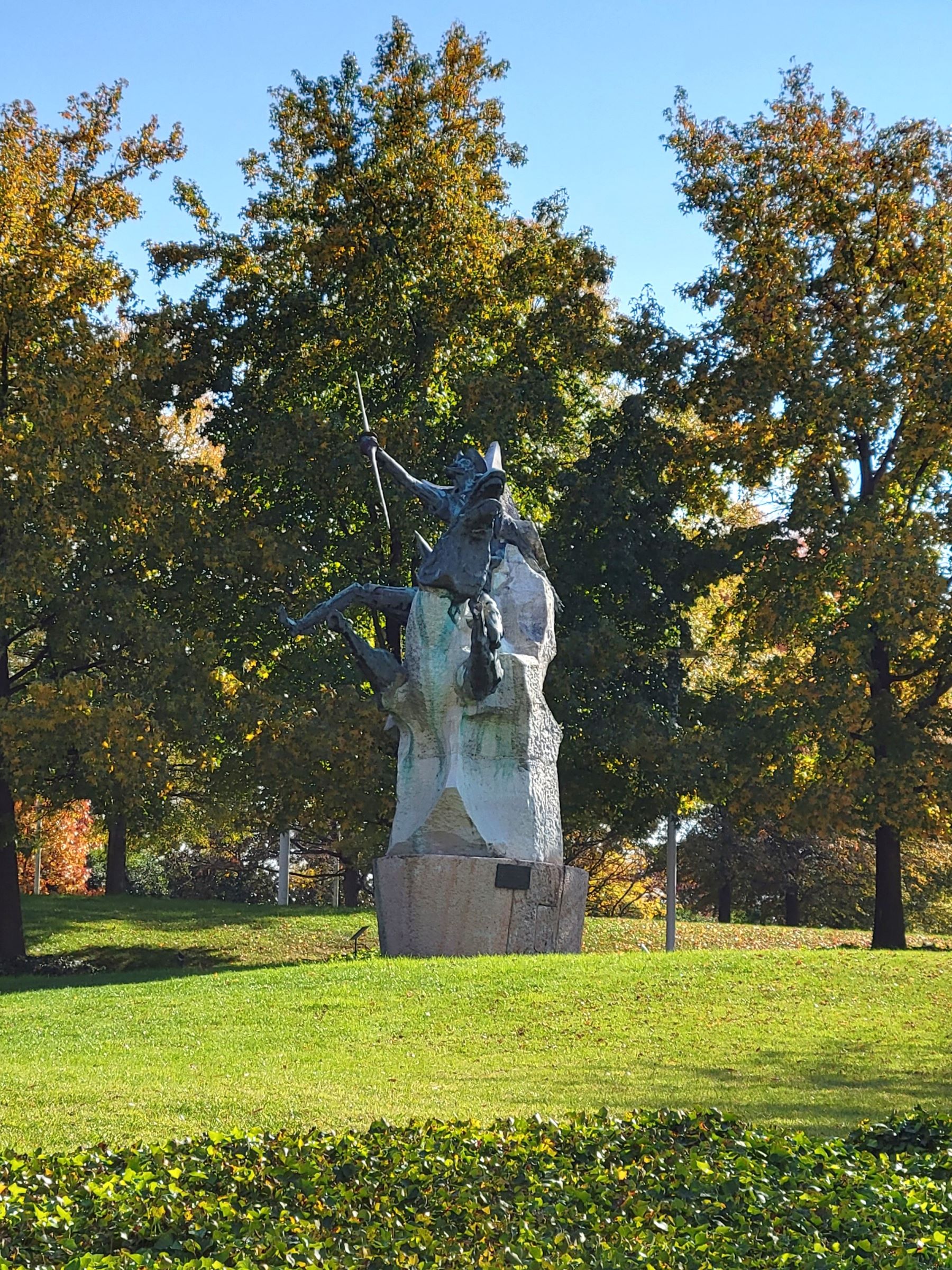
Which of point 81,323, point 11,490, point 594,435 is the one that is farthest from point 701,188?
point 11,490

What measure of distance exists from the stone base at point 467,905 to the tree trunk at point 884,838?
7862 mm

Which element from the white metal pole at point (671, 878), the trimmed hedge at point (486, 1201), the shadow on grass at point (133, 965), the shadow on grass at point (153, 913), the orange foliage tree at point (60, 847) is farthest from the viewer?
the orange foliage tree at point (60, 847)

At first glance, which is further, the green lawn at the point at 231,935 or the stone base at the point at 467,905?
the green lawn at the point at 231,935

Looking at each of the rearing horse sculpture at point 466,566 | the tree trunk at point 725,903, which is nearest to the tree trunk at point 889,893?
the rearing horse sculpture at point 466,566

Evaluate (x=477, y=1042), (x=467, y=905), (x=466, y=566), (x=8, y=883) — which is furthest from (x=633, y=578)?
(x=477, y=1042)

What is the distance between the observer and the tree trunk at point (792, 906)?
3466 centimetres

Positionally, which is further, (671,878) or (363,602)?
(671,878)

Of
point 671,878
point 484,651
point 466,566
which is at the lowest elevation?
point 671,878

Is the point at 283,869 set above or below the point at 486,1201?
below

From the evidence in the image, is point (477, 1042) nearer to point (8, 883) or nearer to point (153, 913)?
point (8, 883)

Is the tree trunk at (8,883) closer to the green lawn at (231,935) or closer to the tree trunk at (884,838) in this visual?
the green lawn at (231,935)

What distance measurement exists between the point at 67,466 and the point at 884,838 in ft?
44.9

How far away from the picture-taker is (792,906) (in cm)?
3497

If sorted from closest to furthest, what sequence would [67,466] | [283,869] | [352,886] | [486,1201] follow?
[486,1201], [67,466], [283,869], [352,886]
